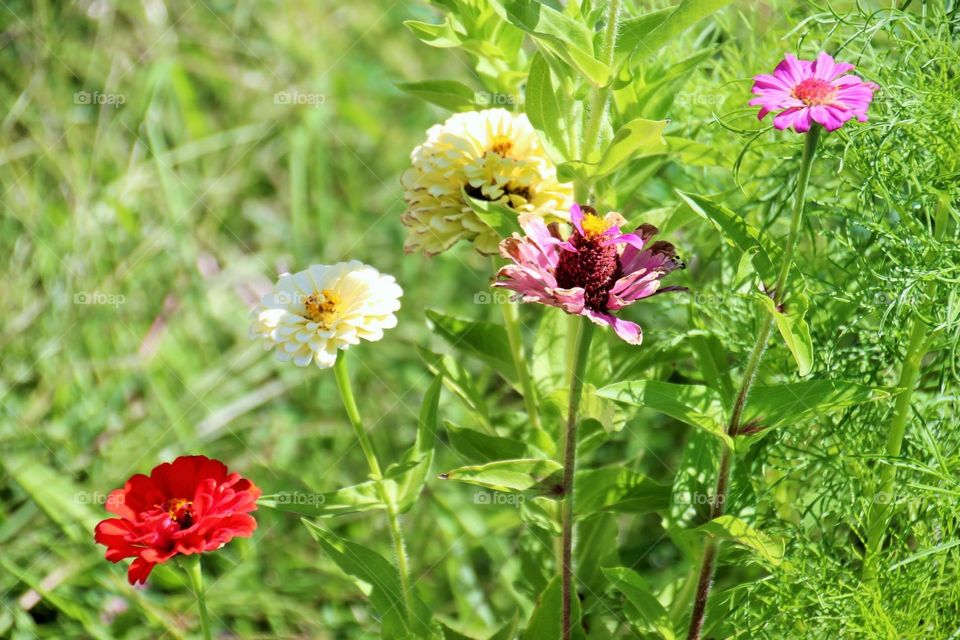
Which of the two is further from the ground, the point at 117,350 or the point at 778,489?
the point at 778,489

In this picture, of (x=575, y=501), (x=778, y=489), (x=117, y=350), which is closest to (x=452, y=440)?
(x=575, y=501)

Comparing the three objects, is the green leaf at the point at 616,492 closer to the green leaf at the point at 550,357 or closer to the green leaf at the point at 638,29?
the green leaf at the point at 550,357

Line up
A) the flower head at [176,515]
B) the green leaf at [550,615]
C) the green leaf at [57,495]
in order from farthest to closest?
the green leaf at [57,495]
the green leaf at [550,615]
the flower head at [176,515]

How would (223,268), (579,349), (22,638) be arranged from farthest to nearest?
1. (223,268)
2. (22,638)
3. (579,349)

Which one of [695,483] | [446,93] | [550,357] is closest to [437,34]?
[446,93]

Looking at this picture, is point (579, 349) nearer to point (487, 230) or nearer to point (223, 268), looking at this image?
point (487, 230)

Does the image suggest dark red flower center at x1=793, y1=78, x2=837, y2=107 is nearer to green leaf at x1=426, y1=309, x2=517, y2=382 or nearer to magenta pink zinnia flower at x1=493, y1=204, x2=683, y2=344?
magenta pink zinnia flower at x1=493, y1=204, x2=683, y2=344

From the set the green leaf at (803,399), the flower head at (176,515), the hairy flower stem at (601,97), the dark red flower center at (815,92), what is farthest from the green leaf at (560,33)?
the flower head at (176,515)
